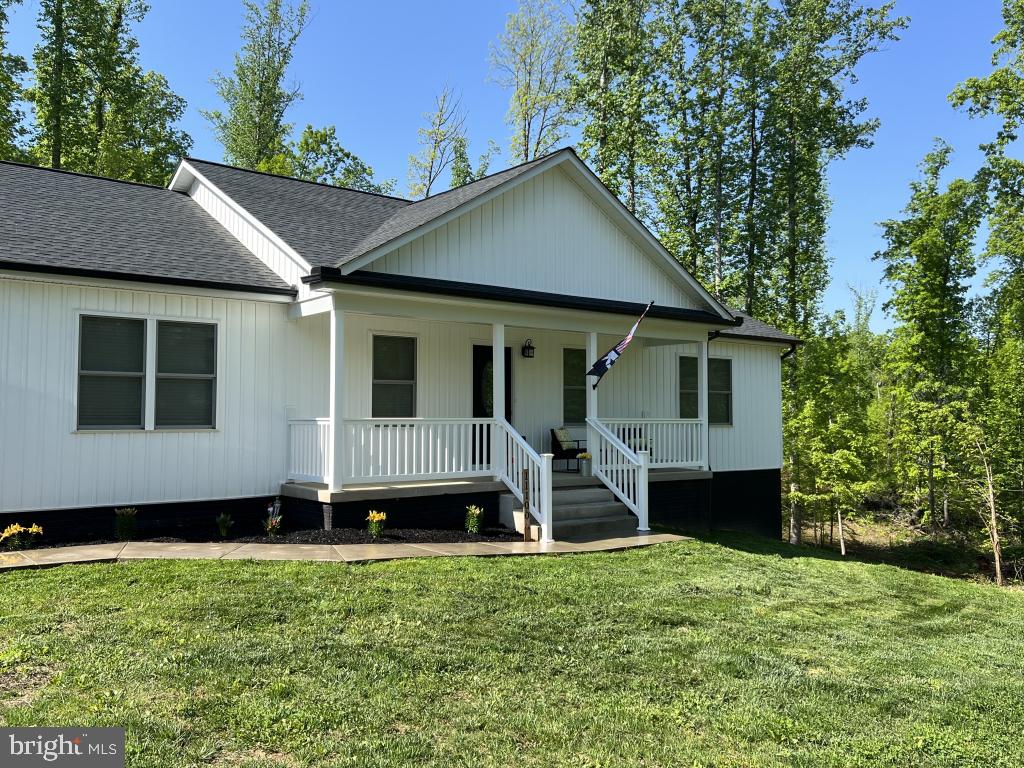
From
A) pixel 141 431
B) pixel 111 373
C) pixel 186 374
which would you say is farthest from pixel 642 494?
pixel 111 373

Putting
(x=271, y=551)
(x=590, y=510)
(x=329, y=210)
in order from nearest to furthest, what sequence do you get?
(x=271, y=551) < (x=590, y=510) < (x=329, y=210)

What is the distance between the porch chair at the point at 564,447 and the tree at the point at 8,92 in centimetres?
1879

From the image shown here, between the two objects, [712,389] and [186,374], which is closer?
[186,374]

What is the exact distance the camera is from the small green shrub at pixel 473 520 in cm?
1027

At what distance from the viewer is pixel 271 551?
8.40 m

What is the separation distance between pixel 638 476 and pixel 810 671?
19.9ft

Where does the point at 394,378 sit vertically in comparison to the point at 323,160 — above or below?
below

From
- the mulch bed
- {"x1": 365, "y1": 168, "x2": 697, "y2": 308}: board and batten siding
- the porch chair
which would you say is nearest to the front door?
the porch chair

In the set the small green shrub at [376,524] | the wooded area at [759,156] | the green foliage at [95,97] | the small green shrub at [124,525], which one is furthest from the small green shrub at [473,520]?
the green foliage at [95,97]

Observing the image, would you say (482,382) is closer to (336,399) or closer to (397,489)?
(397,489)

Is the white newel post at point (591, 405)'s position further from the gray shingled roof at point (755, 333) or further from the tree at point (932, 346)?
the tree at point (932, 346)

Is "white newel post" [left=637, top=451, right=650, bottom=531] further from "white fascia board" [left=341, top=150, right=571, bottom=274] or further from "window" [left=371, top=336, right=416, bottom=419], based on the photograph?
"white fascia board" [left=341, top=150, right=571, bottom=274]

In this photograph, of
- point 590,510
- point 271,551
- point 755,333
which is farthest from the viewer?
point 755,333

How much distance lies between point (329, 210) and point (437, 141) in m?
19.4
